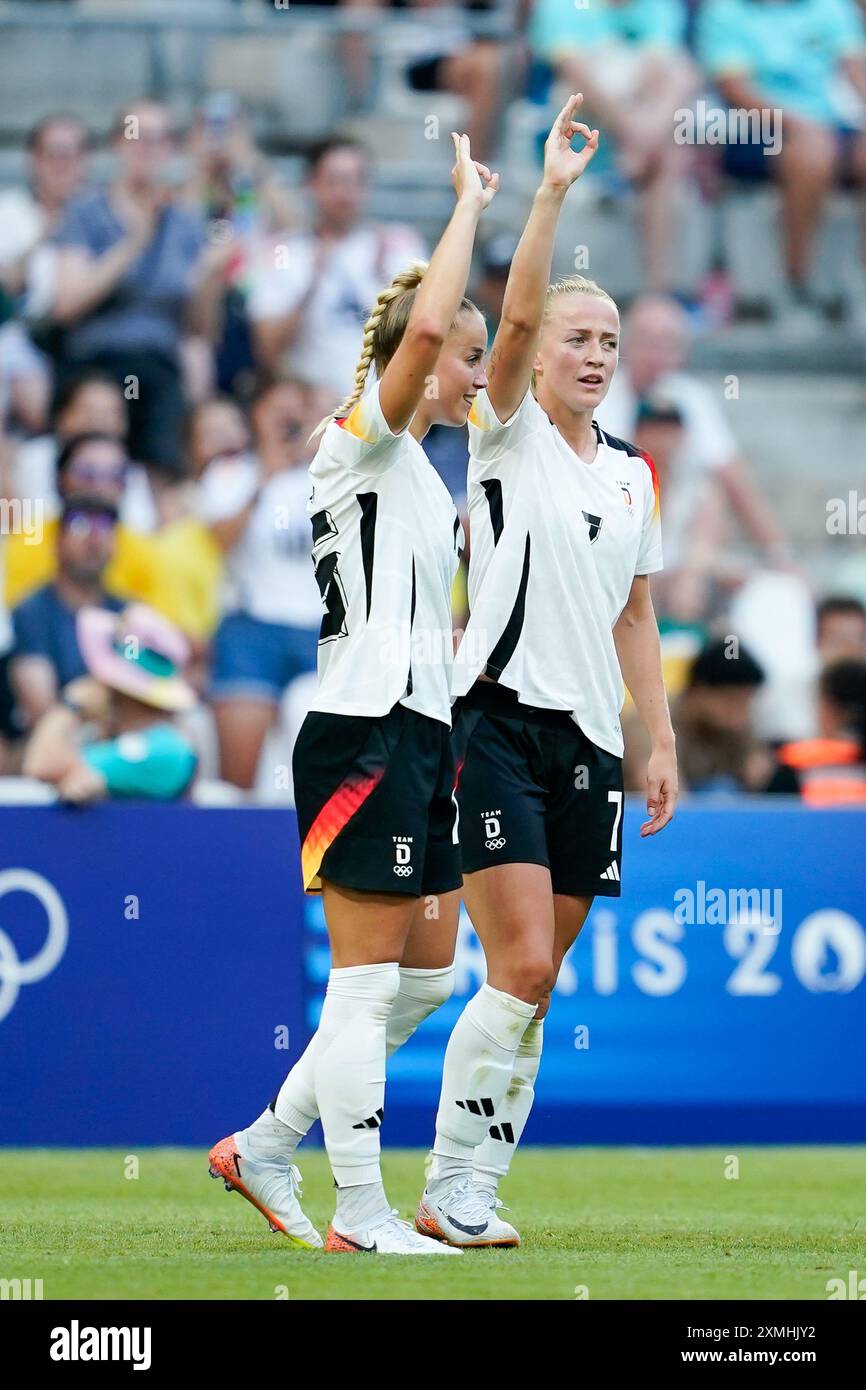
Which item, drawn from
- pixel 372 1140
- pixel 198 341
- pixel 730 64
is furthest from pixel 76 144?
pixel 372 1140

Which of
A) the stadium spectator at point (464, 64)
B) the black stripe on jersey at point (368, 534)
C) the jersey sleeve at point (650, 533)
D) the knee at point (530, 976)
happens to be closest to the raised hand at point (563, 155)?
the black stripe on jersey at point (368, 534)

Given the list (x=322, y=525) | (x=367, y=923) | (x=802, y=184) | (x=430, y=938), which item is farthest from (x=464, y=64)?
(x=367, y=923)

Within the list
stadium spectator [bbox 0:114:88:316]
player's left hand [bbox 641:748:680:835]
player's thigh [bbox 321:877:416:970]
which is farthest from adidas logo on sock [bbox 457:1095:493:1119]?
stadium spectator [bbox 0:114:88:316]

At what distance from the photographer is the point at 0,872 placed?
8.35m

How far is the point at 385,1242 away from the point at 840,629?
22.2 feet

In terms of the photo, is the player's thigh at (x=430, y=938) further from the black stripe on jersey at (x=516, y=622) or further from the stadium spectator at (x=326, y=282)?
the stadium spectator at (x=326, y=282)

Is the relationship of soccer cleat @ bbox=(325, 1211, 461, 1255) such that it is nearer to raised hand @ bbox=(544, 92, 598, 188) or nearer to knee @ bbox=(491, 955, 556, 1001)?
knee @ bbox=(491, 955, 556, 1001)

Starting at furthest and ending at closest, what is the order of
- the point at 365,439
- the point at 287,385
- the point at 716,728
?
1. the point at 287,385
2. the point at 716,728
3. the point at 365,439

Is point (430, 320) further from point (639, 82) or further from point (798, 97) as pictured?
point (798, 97)

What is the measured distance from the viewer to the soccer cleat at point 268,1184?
5.36 m

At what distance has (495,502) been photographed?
18.4 feet

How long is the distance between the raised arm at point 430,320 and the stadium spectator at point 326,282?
23.3ft

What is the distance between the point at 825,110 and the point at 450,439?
380 cm

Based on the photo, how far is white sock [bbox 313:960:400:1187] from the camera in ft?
16.7
